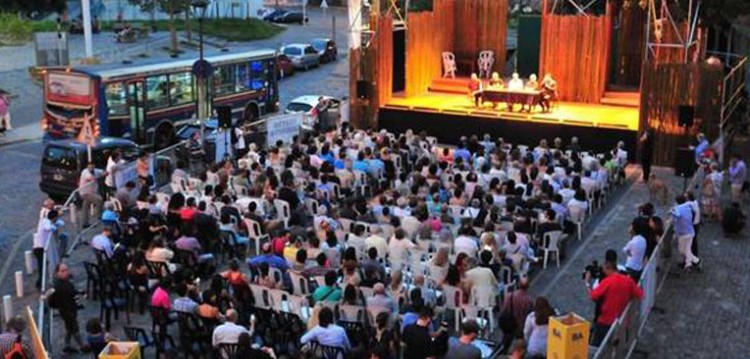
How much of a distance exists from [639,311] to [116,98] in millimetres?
16266

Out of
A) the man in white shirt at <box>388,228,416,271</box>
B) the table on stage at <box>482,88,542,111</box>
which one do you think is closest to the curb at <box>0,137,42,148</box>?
the table on stage at <box>482,88,542,111</box>

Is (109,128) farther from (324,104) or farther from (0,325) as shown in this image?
(0,325)

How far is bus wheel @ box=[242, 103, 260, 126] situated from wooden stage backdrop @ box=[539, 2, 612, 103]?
9082 mm

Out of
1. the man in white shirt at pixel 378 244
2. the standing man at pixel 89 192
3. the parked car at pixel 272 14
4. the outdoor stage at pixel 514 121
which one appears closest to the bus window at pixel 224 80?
the outdoor stage at pixel 514 121

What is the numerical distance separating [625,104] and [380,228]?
603 inches

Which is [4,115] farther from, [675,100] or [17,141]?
[675,100]

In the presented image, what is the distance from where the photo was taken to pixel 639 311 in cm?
1202

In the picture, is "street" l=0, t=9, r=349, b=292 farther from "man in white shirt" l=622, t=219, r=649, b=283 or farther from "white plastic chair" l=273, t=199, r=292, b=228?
"man in white shirt" l=622, t=219, r=649, b=283

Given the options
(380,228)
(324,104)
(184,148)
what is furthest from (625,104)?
(380,228)

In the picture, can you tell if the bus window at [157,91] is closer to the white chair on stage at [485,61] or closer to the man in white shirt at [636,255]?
the white chair on stage at [485,61]

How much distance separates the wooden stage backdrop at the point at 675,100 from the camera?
74.5 feet

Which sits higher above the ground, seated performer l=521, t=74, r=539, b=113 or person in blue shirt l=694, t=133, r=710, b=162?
seated performer l=521, t=74, r=539, b=113

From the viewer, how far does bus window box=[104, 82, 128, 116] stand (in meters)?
24.0

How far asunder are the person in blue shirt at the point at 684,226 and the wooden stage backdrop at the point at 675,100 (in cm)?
791
